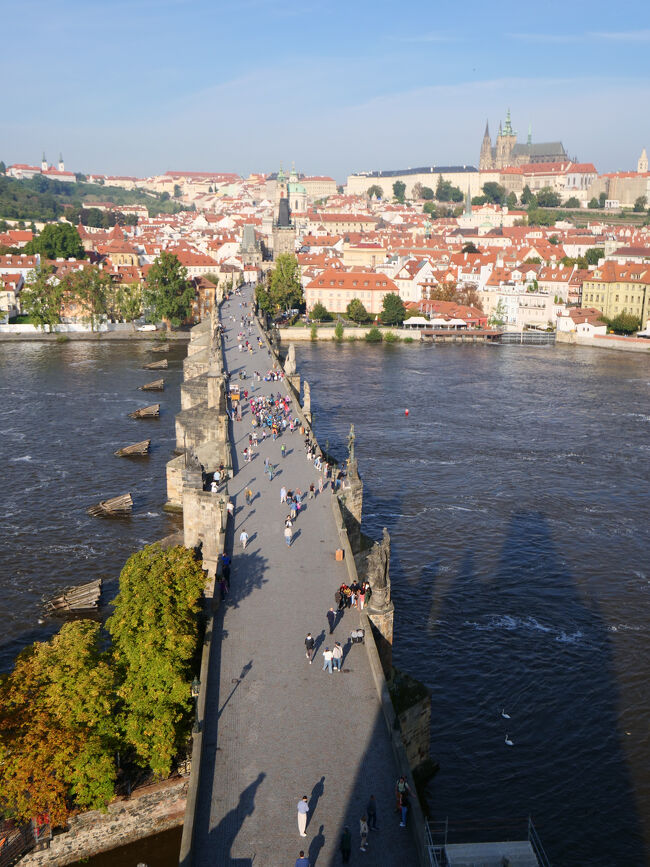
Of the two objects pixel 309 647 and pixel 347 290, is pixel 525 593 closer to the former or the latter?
pixel 309 647

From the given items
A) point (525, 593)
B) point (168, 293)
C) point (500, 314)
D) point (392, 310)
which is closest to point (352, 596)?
point (525, 593)

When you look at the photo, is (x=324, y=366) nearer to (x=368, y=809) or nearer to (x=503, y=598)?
(x=503, y=598)

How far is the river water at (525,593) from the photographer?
80.6ft

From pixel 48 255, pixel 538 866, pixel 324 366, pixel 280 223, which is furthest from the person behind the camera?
pixel 280 223

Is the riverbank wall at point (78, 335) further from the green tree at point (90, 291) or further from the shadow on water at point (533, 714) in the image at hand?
the shadow on water at point (533, 714)

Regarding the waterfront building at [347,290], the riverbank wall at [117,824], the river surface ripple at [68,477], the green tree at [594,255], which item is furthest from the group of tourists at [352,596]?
the green tree at [594,255]

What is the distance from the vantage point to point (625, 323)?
118 metres

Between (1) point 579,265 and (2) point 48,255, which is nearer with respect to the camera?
(2) point 48,255

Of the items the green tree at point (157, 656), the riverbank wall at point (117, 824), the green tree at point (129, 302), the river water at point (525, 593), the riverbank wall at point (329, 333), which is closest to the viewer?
the green tree at point (157, 656)

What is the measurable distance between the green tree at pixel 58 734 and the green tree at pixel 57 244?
127 m

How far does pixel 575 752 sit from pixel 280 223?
171 metres

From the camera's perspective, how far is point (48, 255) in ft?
451

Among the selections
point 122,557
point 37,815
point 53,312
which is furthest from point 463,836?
point 53,312

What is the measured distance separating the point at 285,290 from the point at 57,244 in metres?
42.1
